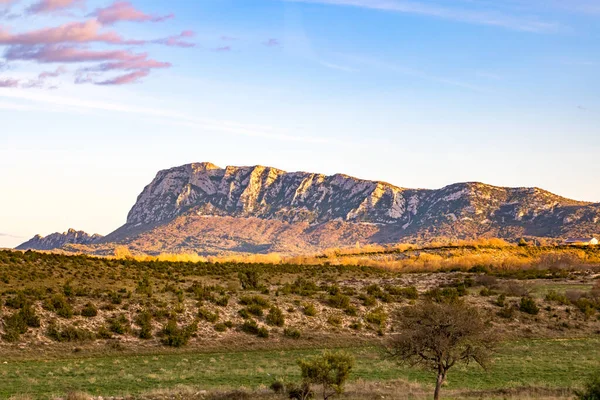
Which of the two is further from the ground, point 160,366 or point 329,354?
point 329,354

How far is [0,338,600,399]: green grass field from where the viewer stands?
112ft

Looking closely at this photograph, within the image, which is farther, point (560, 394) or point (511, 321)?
point (511, 321)

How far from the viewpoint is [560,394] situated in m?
30.8

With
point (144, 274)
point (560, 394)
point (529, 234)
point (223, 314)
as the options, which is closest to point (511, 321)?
point (223, 314)

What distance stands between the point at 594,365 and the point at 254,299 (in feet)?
96.1

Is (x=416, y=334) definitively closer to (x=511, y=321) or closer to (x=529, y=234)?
(x=511, y=321)

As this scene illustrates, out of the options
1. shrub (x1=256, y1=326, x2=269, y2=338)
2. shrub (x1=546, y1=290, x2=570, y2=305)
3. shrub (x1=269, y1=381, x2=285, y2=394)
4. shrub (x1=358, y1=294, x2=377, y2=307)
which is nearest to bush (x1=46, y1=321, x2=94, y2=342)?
shrub (x1=256, y1=326, x2=269, y2=338)

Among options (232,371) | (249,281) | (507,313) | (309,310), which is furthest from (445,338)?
(249,281)

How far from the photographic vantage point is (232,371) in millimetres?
39844

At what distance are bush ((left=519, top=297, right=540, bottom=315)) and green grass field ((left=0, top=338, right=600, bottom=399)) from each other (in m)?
14.1

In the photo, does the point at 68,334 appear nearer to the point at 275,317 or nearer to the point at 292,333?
the point at 275,317

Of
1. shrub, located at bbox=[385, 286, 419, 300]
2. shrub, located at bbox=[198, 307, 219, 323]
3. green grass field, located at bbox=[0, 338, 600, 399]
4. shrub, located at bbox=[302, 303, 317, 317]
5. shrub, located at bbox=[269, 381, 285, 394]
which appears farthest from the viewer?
shrub, located at bbox=[385, 286, 419, 300]

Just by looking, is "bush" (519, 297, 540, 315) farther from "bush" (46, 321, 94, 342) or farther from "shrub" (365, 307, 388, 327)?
"bush" (46, 321, 94, 342)

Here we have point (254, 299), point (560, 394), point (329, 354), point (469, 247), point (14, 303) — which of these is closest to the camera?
point (329, 354)
